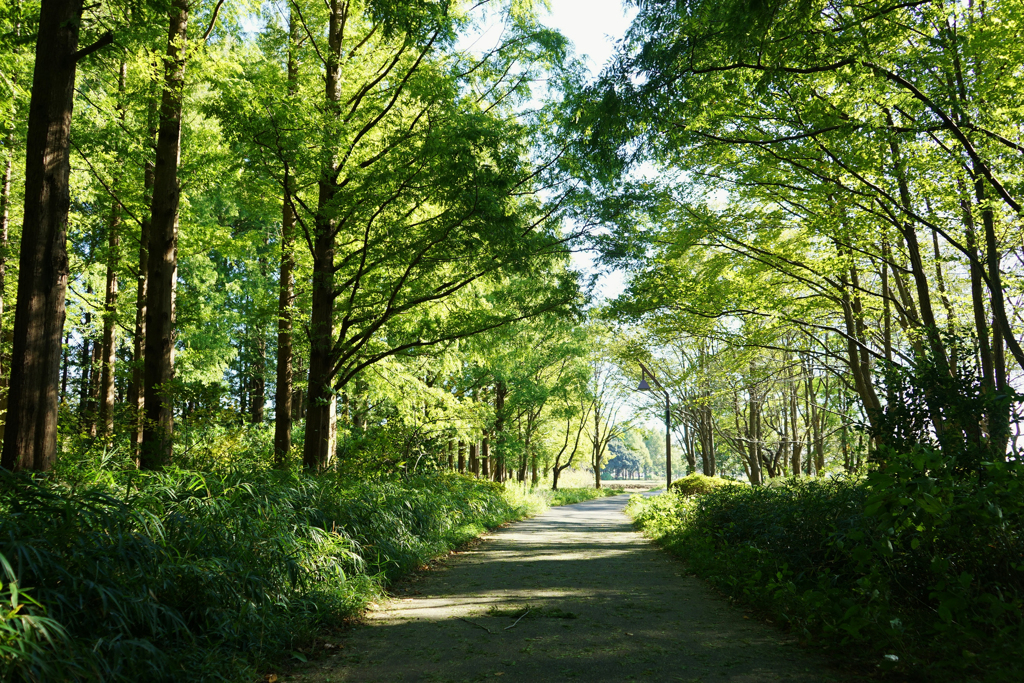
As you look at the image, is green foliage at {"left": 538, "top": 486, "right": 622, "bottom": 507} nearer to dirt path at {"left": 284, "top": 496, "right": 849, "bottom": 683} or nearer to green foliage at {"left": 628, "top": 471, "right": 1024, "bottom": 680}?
dirt path at {"left": 284, "top": 496, "right": 849, "bottom": 683}

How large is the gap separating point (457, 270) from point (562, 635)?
6.88m

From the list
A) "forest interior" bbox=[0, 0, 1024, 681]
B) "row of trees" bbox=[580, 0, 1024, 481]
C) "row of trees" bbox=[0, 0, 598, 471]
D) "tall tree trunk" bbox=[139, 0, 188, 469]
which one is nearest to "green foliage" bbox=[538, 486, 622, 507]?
"forest interior" bbox=[0, 0, 1024, 681]

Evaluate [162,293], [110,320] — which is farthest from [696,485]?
[110,320]

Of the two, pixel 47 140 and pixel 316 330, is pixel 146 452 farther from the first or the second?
pixel 47 140

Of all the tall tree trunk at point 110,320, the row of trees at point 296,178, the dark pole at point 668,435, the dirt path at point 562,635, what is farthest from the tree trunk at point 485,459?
the dirt path at point 562,635

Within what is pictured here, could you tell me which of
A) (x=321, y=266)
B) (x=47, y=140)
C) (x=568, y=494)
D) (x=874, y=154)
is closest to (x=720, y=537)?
(x=874, y=154)

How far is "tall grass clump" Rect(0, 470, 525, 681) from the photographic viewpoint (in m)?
3.08

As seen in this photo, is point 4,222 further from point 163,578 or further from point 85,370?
point 85,370

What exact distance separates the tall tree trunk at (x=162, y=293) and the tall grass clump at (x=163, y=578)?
166 cm

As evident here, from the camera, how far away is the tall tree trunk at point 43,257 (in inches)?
217

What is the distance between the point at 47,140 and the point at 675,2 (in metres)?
6.12

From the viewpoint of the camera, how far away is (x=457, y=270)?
34.6 ft

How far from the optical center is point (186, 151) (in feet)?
40.2

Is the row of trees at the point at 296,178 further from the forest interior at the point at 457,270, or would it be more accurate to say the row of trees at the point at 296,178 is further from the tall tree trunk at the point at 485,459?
the tall tree trunk at the point at 485,459
